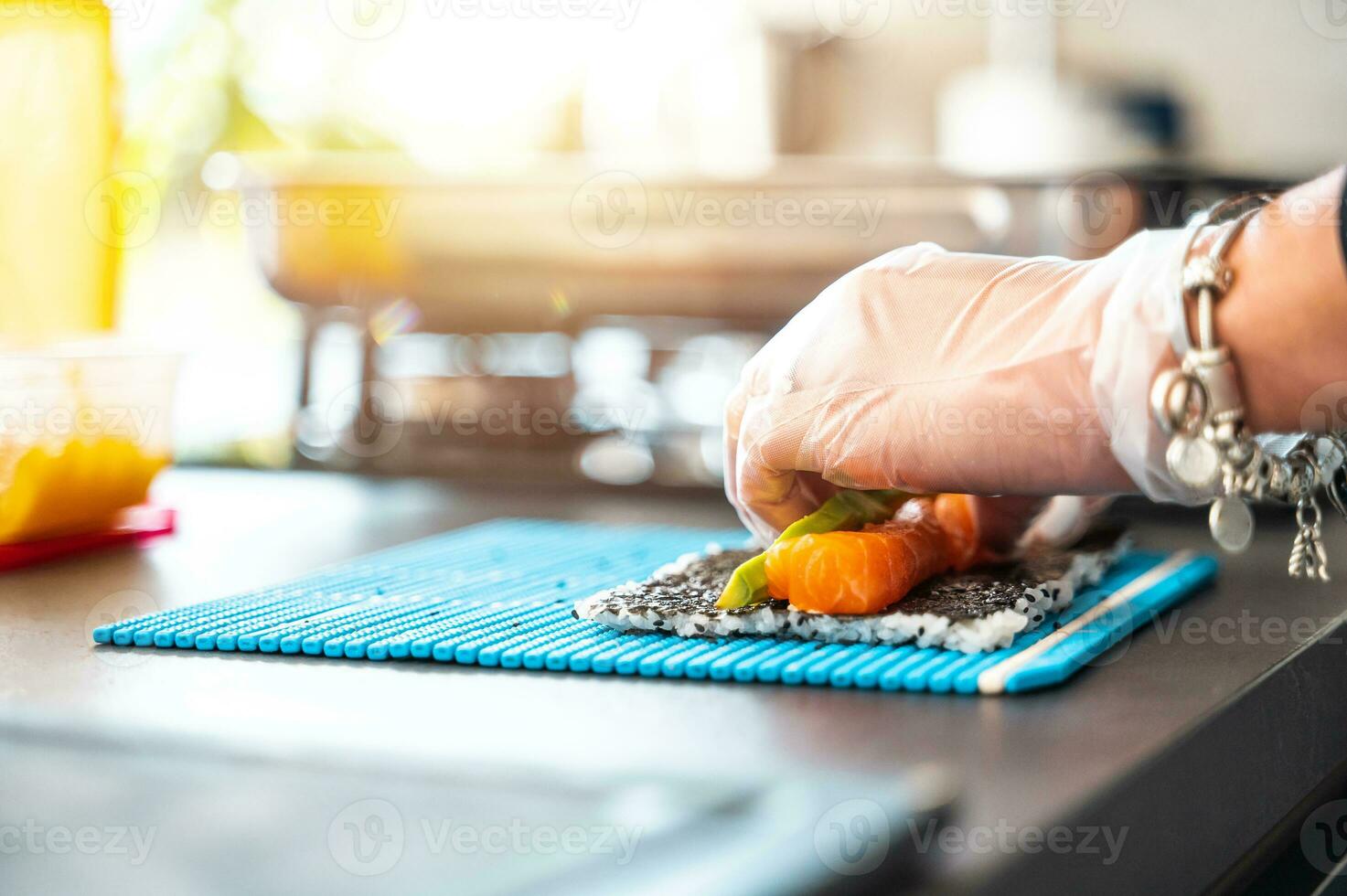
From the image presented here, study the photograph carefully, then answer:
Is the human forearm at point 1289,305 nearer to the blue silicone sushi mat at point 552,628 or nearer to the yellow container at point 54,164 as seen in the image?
the blue silicone sushi mat at point 552,628

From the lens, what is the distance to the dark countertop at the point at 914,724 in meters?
0.52

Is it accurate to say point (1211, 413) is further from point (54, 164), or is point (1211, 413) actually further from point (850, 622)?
point (54, 164)

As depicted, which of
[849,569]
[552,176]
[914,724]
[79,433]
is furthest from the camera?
[552,176]

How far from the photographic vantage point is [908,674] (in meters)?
0.66

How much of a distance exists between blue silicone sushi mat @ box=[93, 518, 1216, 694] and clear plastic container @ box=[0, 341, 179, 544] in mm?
233

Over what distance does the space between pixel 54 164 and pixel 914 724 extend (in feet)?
3.00

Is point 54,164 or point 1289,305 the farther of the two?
point 54,164

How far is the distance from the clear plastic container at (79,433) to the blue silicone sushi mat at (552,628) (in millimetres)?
233

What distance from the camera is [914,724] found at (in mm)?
605

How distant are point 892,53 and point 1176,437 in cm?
283

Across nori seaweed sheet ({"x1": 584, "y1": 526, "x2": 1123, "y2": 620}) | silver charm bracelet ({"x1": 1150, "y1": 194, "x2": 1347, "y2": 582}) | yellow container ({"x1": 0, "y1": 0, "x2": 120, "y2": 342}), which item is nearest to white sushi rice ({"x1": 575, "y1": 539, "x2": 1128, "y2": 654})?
nori seaweed sheet ({"x1": 584, "y1": 526, "x2": 1123, "y2": 620})

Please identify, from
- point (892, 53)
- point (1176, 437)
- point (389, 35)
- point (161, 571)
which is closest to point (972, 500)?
point (1176, 437)

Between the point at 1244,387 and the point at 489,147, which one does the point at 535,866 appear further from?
the point at 489,147

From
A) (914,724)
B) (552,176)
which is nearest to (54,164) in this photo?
(552,176)
